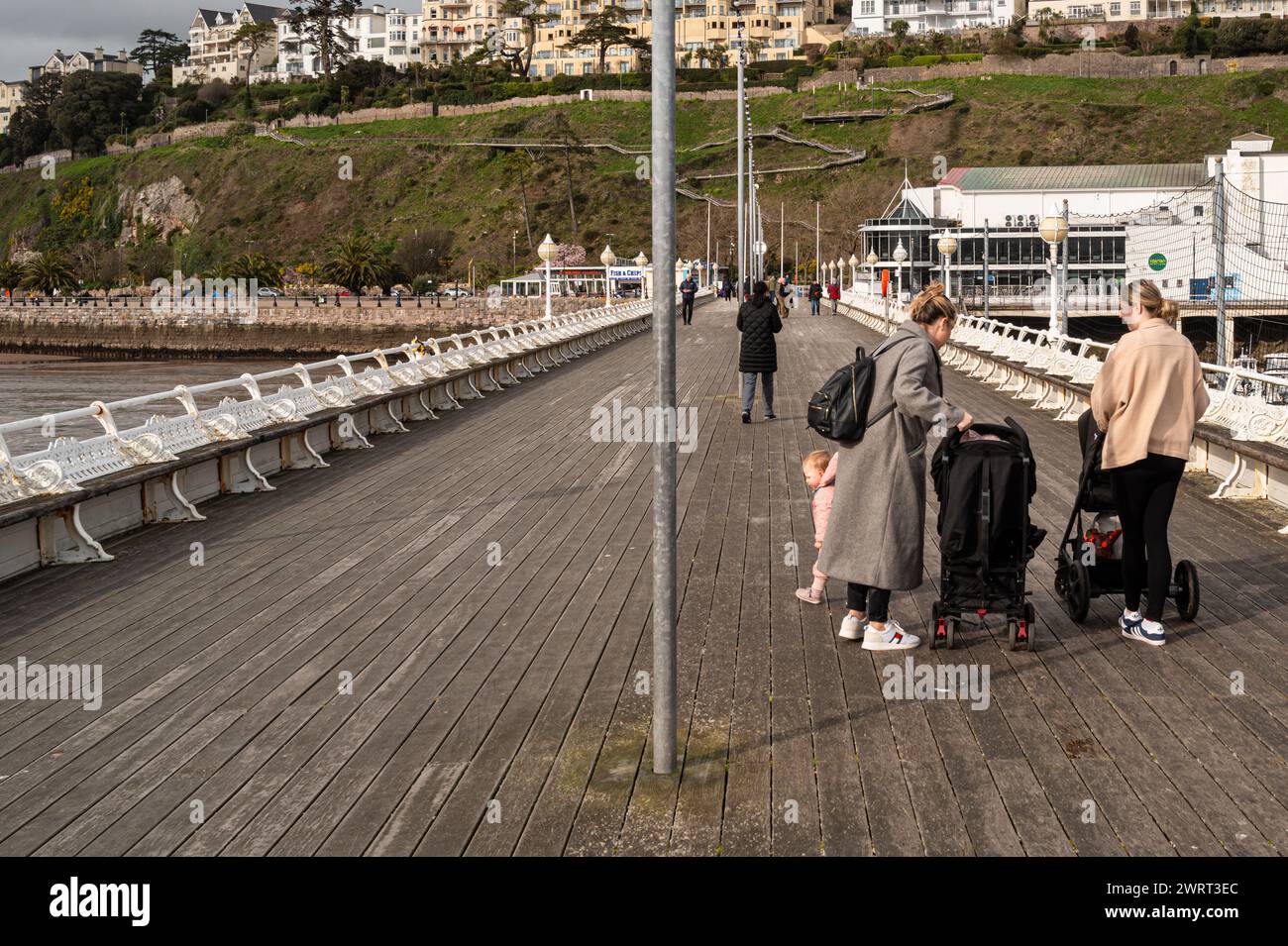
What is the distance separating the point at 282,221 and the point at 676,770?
13993 centimetres

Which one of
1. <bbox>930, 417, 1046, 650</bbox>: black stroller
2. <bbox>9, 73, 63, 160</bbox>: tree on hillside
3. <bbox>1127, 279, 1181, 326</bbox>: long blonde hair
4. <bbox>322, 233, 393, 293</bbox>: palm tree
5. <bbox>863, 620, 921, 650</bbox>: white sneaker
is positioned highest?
<bbox>9, 73, 63, 160</bbox>: tree on hillside

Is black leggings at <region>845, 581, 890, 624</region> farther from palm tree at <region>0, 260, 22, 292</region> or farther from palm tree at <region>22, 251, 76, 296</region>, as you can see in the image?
palm tree at <region>0, 260, 22, 292</region>

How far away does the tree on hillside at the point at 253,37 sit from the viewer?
555 feet

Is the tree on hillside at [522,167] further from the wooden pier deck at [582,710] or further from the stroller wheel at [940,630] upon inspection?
the stroller wheel at [940,630]

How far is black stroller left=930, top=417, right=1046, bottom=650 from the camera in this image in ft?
19.0

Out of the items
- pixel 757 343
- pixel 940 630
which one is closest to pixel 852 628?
pixel 940 630

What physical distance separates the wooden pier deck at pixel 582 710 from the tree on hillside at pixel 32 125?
173179 mm

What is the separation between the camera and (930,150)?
413 ft

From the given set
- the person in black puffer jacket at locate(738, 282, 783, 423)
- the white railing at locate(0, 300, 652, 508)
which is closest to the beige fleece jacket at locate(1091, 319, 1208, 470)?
the white railing at locate(0, 300, 652, 508)

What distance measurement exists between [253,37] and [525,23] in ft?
112

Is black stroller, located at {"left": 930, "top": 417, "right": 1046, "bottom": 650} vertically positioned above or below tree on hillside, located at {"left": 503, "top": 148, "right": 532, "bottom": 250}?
below

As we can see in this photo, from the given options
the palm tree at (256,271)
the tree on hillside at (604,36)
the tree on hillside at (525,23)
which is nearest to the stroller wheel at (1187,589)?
the palm tree at (256,271)

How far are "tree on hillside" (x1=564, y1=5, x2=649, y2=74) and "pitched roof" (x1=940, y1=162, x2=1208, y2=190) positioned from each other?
71.9 meters

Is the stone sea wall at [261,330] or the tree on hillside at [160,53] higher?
the tree on hillside at [160,53]
